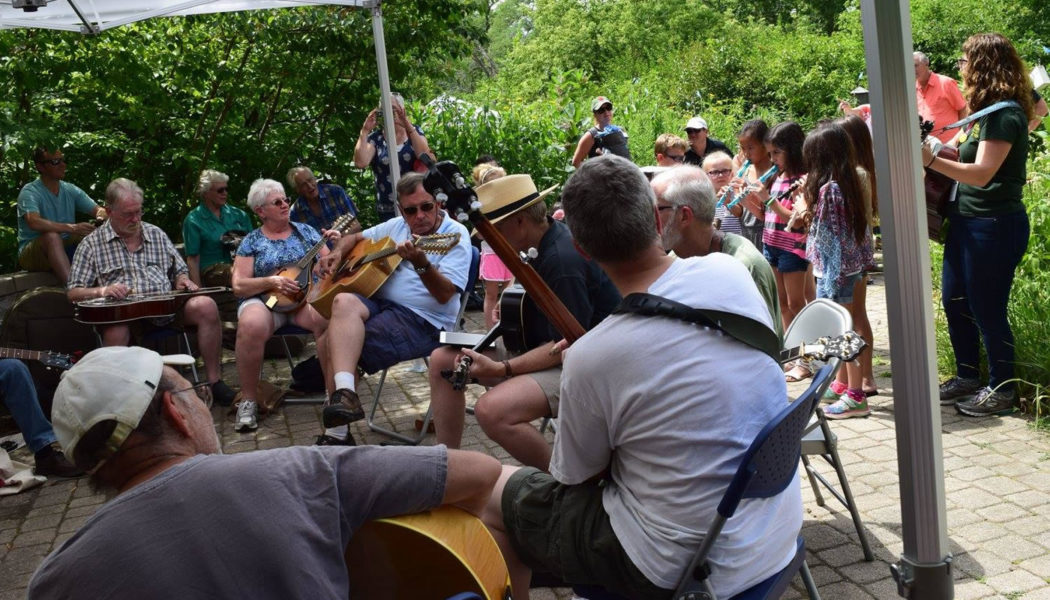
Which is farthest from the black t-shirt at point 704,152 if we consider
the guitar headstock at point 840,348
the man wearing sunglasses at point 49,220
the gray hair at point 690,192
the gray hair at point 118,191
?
the guitar headstock at point 840,348

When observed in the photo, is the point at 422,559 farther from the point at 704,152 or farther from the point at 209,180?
the point at 704,152

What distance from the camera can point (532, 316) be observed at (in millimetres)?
3680

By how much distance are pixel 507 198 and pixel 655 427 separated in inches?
66.8

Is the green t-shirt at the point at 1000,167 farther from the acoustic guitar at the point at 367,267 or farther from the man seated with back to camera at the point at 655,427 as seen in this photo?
the man seated with back to camera at the point at 655,427

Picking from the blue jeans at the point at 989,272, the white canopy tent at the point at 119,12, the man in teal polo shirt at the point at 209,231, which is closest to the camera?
the blue jeans at the point at 989,272

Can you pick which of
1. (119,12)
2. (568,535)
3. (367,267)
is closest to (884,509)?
(568,535)

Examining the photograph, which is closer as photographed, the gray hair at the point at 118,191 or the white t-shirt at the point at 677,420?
the white t-shirt at the point at 677,420

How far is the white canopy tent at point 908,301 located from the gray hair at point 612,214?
576 mm

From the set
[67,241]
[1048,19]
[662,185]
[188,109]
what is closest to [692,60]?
[1048,19]

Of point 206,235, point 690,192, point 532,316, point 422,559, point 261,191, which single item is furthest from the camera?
point 206,235

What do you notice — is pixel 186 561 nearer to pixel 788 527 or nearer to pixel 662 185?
pixel 788 527

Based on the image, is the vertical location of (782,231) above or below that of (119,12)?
below

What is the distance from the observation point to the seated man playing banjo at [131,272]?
5930 millimetres

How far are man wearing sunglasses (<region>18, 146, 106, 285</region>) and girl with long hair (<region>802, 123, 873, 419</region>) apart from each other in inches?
189
